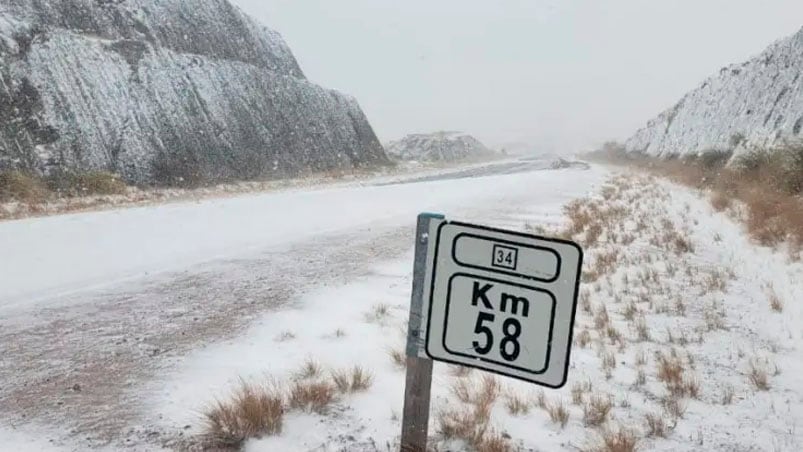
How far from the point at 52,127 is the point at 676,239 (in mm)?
19273

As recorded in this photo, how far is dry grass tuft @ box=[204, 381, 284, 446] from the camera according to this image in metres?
3.52

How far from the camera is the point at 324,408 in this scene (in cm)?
397

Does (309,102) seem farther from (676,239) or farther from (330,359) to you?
(330,359)

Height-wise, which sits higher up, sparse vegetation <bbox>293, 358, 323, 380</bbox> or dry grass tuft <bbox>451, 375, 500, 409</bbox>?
dry grass tuft <bbox>451, 375, 500, 409</bbox>

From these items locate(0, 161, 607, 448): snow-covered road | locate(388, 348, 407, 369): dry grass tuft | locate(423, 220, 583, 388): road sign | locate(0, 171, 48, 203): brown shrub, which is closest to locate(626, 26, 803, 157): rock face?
locate(0, 161, 607, 448): snow-covered road

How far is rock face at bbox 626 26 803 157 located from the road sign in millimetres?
18609

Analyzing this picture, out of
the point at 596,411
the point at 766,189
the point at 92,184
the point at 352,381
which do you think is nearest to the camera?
the point at 596,411

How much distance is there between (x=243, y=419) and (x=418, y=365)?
1.34m

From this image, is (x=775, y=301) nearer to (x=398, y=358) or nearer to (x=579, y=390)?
(x=579, y=390)

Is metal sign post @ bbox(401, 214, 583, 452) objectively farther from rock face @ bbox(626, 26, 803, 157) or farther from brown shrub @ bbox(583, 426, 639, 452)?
rock face @ bbox(626, 26, 803, 157)

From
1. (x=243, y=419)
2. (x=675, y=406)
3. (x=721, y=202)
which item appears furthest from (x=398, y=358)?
(x=721, y=202)

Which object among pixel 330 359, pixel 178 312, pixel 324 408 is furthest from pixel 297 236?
pixel 324 408

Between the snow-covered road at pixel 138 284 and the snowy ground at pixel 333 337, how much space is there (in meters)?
0.03

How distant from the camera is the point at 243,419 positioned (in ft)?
11.8
